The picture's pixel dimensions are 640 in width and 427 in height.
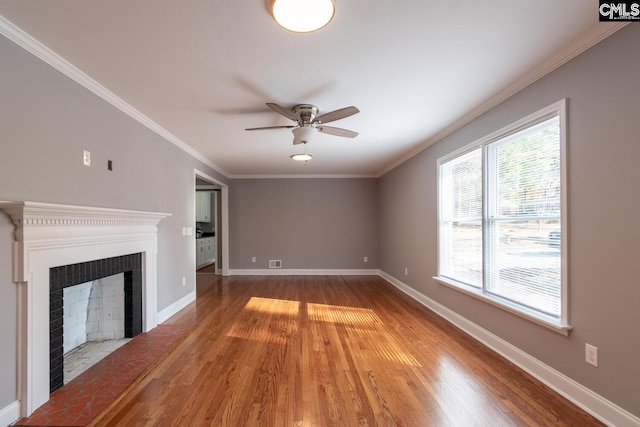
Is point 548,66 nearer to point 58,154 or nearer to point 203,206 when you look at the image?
point 58,154

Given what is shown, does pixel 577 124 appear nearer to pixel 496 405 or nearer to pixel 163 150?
pixel 496 405

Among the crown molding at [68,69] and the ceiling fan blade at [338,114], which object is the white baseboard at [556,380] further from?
the crown molding at [68,69]

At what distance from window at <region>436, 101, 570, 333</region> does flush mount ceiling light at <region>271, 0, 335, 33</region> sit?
1804mm

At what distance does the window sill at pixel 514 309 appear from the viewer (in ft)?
6.80

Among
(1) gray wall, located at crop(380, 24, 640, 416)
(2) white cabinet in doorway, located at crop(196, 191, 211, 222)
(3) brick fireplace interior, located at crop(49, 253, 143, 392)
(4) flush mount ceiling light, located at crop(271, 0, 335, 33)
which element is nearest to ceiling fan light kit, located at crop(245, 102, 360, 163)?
(4) flush mount ceiling light, located at crop(271, 0, 335, 33)

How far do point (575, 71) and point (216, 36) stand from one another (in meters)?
2.41

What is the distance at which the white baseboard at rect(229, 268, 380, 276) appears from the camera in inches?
275

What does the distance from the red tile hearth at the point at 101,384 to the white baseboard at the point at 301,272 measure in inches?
152

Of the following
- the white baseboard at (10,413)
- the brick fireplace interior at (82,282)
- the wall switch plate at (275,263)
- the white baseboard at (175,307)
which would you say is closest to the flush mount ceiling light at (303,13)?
the brick fireplace interior at (82,282)

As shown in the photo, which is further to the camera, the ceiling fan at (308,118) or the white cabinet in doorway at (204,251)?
the white cabinet in doorway at (204,251)

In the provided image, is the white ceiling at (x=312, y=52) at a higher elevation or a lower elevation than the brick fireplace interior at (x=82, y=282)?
higher

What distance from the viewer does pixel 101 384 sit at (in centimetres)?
216


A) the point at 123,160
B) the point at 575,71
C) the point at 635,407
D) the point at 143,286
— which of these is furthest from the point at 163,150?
the point at 635,407

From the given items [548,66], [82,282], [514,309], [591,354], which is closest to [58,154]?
[82,282]
